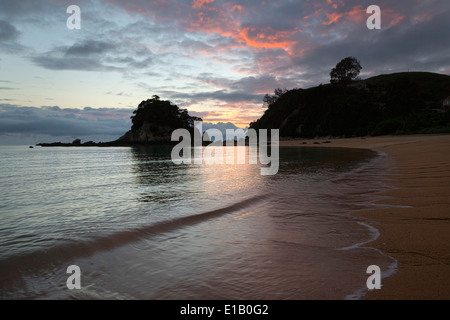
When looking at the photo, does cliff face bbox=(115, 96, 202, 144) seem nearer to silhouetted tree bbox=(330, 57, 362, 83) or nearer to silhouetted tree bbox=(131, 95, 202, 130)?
silhouetted tree bbox=(131, 95, 202, 130)

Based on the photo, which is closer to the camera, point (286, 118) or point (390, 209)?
point (390, 209)

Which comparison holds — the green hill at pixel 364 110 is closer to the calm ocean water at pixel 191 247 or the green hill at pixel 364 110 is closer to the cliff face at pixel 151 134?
the cliff face at pixel 151 134

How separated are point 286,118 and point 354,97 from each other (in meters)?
24.0

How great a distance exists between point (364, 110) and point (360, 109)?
1.11 meters

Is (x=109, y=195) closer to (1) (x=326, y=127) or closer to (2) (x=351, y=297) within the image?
(2) (x=351, y=297)

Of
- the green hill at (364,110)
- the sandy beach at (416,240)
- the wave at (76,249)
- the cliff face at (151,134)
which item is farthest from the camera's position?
the cliff face at (151,134)

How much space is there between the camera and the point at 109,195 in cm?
939

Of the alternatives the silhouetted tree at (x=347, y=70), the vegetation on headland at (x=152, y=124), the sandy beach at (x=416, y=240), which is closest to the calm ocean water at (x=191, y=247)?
the sandy beach at (x=416, y=240)

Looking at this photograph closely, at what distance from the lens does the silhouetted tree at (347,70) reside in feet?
306

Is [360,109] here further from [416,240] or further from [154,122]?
[154,122]

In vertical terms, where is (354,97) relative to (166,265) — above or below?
above

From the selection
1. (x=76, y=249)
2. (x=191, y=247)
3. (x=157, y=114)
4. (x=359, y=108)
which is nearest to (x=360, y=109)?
(x=359, y=108)

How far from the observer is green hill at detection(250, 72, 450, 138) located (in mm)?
59062
